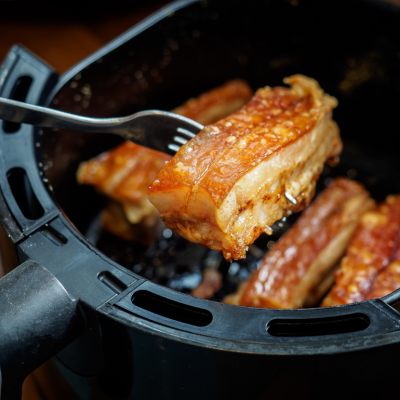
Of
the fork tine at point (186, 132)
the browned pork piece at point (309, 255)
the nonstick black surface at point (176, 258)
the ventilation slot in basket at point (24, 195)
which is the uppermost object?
the fork tine at point (186, 132)

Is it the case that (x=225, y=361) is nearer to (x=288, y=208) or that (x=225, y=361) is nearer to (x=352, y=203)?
(x=288, y=208)

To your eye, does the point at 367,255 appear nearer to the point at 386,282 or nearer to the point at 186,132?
the point at 386,282

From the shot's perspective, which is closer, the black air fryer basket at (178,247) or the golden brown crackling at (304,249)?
the black air fryer basket at (178,247)

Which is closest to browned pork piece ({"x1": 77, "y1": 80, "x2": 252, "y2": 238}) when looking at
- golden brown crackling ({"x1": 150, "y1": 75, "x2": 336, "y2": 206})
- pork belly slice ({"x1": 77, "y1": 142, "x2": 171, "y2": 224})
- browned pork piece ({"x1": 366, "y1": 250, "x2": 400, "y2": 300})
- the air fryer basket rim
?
pork belly slice ({"x1": 77, "y1": 142, "x2": 171, "y2": 224})

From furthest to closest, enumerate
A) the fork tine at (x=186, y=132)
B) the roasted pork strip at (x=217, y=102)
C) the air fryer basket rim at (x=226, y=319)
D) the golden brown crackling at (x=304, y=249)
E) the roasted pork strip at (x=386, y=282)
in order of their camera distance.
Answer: the roasted pork strip at (x=217, y=102)
the golden brown crackling at (x=304, y=249)
the roasted pork strip at (x=386, y=282)
the fork tine at (x=186, y=132)
the air fryer basket rim at (x=226, y=319)

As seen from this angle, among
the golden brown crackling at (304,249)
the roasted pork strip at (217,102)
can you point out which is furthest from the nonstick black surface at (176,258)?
the roasted pork strip at (217,102)

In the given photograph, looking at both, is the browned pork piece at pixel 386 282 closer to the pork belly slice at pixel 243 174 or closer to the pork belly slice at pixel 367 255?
the pork belly slice at pixel 367 255
